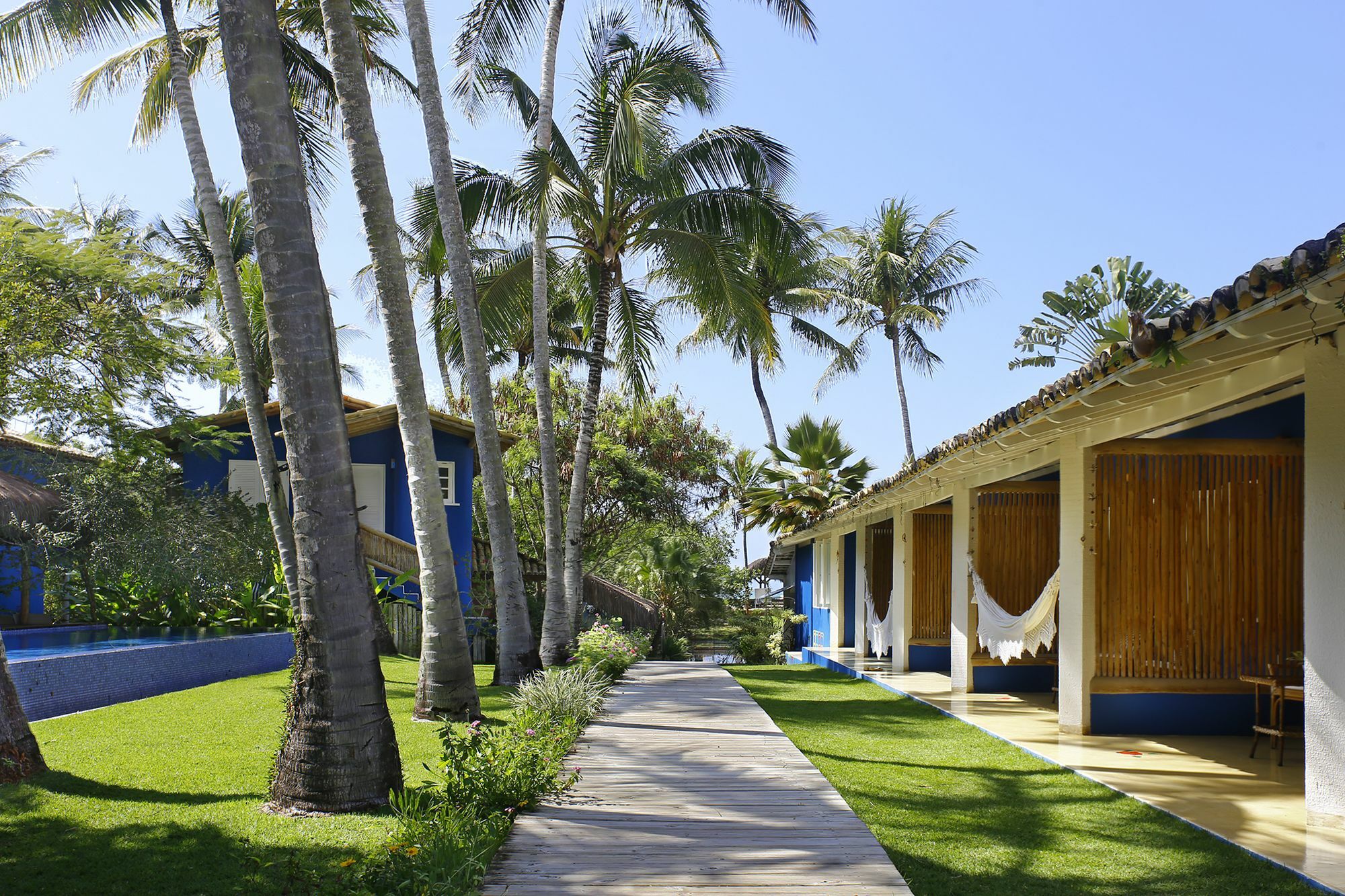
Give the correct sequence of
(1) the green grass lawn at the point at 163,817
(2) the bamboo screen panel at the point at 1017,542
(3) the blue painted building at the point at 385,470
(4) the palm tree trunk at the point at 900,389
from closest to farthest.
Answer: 1. (1) the green grass lawn at the point at 163,817
2. (2) the bamboo screen panel at the point at 1017,542
3. (3) the blue painted building at the point at 385,470
4. (4) the palm tree trunk at the point at 900,389

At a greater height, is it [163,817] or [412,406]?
[412,406]

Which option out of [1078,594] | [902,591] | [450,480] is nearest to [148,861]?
[1078,594]

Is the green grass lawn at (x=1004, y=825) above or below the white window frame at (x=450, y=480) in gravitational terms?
below

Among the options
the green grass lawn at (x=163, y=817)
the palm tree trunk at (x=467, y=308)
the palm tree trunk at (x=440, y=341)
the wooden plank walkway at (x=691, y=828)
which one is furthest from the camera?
the palm tree trunk at (x=440, y=341)

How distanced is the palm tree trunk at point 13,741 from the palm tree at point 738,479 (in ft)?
71.7

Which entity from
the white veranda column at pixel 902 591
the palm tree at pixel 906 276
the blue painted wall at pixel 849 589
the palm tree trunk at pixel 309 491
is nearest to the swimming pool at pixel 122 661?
the palm tree trunk at pixel 309 491

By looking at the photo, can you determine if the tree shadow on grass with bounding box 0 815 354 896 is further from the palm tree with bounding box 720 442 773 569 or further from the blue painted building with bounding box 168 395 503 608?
the palm tree with bounding box 720 442 773 569

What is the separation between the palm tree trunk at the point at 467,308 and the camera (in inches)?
380

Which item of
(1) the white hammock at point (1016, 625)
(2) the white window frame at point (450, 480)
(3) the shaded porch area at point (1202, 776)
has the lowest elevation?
(3) the shaded porch area at point (1202, 776)

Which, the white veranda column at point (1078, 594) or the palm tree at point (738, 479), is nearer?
the white veranda column at point (1078, 594)

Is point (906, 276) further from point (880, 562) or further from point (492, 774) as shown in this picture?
point (492, 774)

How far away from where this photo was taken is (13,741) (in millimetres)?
5746

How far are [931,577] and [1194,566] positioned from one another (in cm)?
630

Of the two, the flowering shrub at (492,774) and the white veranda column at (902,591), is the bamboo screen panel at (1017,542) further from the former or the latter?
the flowering shrub at (492,774)
